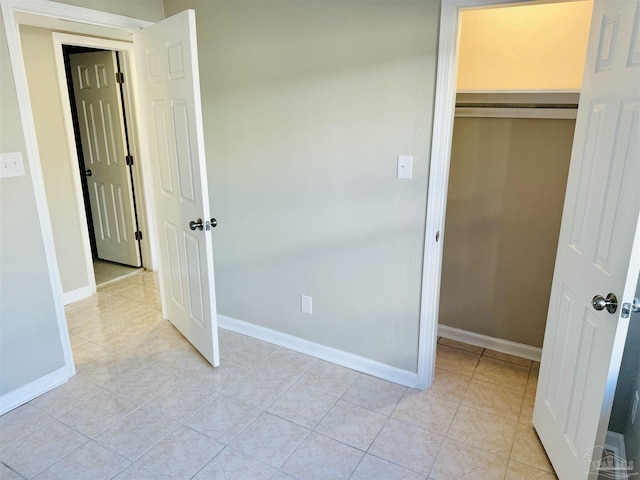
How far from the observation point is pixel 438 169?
2145 mm

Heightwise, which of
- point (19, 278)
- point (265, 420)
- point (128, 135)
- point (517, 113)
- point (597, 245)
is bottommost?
point (265, 420)

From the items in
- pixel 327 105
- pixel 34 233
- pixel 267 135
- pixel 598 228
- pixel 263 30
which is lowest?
pixel 34 233

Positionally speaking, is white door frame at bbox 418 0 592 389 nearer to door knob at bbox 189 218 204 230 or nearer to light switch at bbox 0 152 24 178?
door knob at bbox 189 218 204 230

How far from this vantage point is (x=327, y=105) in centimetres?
237

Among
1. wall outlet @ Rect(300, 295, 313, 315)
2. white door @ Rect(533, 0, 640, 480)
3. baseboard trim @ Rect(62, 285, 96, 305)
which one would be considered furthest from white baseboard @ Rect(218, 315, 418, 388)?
baseboard trim @ Rect(62, 285, 96, 305)

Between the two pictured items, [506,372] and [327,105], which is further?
[506,372]

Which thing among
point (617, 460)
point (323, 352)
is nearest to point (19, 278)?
point (323, 352)

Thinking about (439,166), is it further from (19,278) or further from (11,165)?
(19,278)

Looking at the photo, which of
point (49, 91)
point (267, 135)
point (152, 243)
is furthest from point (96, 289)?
point (267, 135)

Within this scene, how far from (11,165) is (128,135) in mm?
1923

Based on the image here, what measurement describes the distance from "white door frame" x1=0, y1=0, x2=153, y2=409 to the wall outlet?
1.36 metres

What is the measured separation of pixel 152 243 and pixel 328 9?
280cm

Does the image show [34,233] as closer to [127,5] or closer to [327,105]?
[127,5]

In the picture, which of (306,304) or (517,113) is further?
(306,304)
